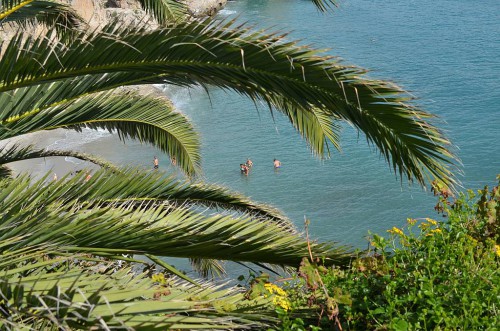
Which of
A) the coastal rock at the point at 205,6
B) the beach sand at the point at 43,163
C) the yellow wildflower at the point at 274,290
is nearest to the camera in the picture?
the yellow wildflower at the point at 274,290

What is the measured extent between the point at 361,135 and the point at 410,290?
81.4 feet

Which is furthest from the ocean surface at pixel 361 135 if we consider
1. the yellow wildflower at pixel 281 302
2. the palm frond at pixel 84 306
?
the palm frond at pixel 84 306

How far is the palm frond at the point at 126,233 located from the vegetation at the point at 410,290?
0.84 ft

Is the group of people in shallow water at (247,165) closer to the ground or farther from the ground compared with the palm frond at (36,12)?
closer to the ground

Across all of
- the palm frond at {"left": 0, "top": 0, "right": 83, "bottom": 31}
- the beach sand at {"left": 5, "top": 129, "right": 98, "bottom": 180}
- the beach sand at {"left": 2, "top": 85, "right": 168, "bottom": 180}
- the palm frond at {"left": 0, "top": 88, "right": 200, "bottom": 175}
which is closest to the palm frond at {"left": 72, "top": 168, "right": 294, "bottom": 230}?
the palm frond at {"left": 0, "top": 88, "right": 200, "bottom": 175}

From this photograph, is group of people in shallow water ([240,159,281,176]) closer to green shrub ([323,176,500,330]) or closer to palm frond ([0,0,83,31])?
palm frond ([0,0,83,31])

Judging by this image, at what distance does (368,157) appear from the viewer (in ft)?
83.8

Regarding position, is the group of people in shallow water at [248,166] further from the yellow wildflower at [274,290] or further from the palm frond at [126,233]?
the palm frond at [126,233]

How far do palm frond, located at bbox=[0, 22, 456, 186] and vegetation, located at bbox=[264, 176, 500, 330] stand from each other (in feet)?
2.01

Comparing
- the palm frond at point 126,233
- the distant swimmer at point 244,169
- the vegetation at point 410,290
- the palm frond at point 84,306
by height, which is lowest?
the distant swimmer at point 244,169

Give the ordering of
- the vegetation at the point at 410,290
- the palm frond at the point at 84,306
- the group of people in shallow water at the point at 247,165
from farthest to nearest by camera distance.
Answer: the group of people in shallow water at the point at 247,165
the vegetation at the point at 410,290
the palm frond at the point at 84,306

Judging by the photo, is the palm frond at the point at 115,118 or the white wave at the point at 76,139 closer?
the palm frond at the point at 115,118

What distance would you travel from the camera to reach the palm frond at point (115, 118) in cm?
463

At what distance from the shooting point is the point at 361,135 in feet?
93.6
